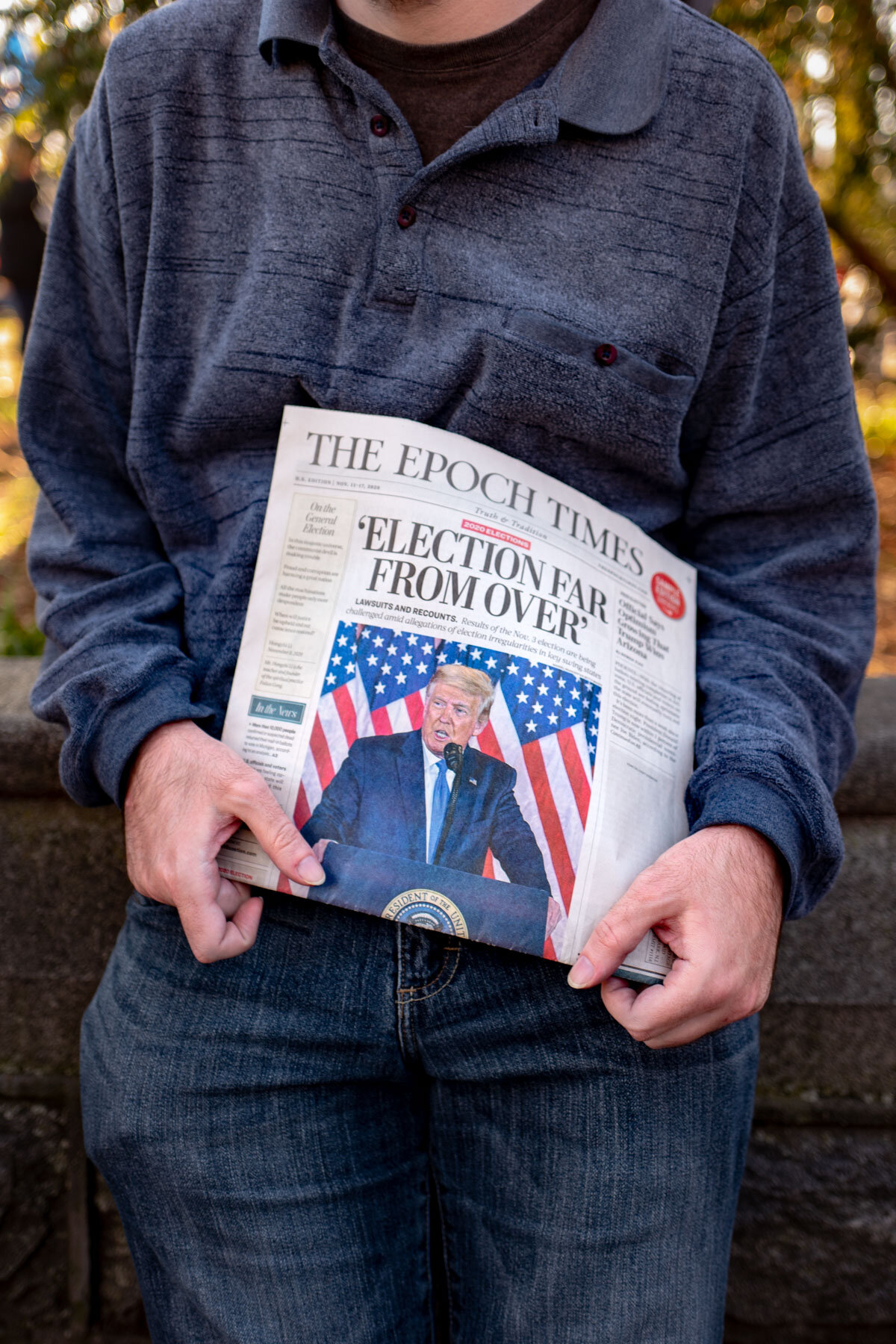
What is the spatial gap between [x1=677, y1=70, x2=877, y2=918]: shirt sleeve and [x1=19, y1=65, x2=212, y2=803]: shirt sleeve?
0.64m

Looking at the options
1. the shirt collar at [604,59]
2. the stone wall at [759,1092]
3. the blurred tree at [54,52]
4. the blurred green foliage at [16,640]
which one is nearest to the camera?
the shirt collar at [604,59]

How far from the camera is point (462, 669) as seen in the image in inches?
39.3

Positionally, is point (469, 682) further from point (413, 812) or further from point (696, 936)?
point (696, 936)

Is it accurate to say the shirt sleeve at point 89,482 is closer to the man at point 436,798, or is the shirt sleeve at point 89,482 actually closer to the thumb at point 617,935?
the man at point 436,798

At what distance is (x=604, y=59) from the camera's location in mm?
1091

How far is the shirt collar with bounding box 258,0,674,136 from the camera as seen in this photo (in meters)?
1.08

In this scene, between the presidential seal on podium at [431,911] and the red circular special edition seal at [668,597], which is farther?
the red circular special edition seal at [668,597]

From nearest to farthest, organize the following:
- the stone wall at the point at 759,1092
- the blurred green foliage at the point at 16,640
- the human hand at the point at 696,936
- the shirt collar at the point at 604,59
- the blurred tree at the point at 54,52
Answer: the human hand at the point at 696,936 → the shirt collar at the point at 604,59 → the stone wall at the point at 759,1092 → the blurred tree at the point at 54,52 → the blurred green foliage at the point at 16,640

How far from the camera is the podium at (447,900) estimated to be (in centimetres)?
95

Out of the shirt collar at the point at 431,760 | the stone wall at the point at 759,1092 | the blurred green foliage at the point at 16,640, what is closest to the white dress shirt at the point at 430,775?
the shirt collar at the point at 431,760

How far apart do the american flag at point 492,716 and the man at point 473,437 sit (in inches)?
3.6

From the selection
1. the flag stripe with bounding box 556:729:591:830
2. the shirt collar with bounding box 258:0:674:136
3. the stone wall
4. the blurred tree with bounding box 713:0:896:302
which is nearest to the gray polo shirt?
the shirt collar with bounding box 258:0:674:136

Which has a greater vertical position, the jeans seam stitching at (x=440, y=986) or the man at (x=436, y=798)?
the man at (x=436, y=798)

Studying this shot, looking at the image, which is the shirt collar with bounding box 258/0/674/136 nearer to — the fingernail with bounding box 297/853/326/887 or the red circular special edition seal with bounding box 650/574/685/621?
the red circular special edition seal with bounding box 650/574/685/621
